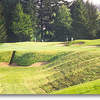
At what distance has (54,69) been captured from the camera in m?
5.80

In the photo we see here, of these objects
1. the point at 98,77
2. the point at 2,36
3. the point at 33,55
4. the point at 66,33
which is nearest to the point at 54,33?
the point at 66,33

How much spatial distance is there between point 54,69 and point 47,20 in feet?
5.57

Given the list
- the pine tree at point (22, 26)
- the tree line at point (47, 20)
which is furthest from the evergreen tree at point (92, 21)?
the pine tree at point (22, 26)

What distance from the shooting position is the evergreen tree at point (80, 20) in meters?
6.33

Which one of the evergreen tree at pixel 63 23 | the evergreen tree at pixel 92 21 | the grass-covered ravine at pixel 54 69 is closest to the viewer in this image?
the grass-covered ravine at pixel 54 69

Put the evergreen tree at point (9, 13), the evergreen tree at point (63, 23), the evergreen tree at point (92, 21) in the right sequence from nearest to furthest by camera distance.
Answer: the evergreen tree at point (92, 21) → the evergreen tree at point (63, 23) → the evergreen tree at point (9, 13)

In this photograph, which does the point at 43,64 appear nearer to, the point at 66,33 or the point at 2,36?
the point at 66,33

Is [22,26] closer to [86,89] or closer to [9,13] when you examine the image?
[9,13]

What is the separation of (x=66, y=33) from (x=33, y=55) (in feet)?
4.29

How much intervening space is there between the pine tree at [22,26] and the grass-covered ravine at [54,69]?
2.04 ft

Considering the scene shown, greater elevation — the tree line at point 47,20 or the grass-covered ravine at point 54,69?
the tree line at point 47,20

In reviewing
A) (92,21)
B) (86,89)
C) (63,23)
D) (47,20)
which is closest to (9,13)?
(47,20)

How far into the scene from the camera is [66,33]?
665cm

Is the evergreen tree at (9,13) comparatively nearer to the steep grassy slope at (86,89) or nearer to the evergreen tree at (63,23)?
the evergreen tree at (63,23)
